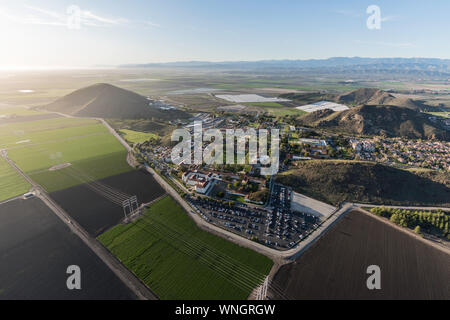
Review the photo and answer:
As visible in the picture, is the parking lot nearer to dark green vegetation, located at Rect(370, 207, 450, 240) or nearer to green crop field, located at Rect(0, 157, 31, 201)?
dark green vegetation, located at Rect(370, 207, 450, 240)

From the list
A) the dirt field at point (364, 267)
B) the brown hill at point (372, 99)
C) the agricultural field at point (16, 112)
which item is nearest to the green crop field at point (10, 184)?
the dirt field at point (364, 267)

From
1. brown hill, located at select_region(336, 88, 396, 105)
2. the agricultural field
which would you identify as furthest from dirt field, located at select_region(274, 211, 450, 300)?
the agricultural field

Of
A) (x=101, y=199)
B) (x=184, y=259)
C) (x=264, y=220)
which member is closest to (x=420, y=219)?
(x=264, y=220)

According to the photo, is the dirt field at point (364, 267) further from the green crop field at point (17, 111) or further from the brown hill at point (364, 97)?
the green crop field at point (17, 111)

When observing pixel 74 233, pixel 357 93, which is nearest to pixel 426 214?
pixel 74 233

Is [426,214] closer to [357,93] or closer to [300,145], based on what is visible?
[300,145]
